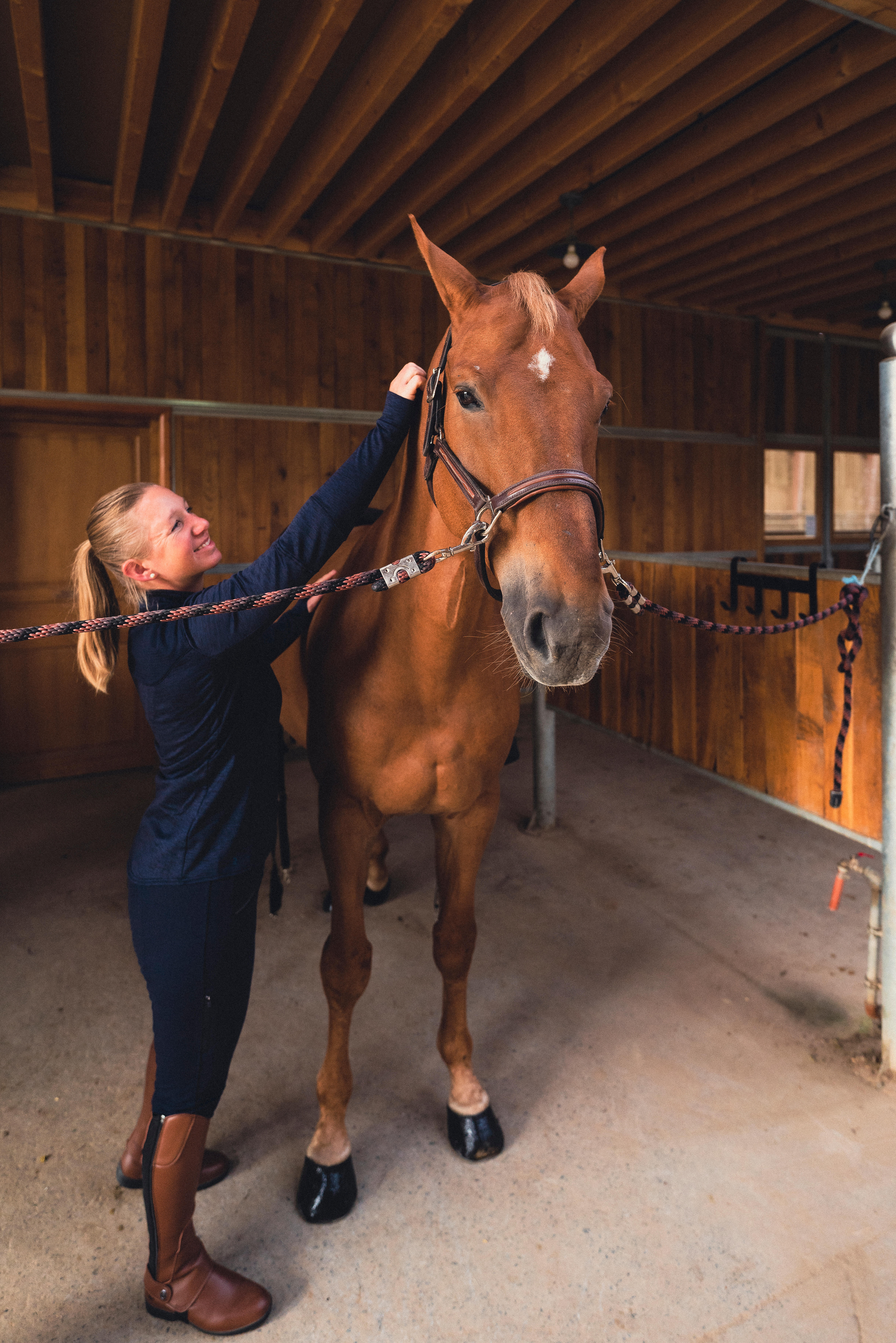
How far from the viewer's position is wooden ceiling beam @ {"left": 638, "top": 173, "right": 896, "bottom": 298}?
4230 millimetres

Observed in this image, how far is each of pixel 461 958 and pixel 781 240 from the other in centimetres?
494

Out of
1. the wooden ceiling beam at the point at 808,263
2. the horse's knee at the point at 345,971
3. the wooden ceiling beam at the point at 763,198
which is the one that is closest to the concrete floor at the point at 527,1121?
the horse's knee at the point at 345,971

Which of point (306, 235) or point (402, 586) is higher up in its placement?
point (306, 235)

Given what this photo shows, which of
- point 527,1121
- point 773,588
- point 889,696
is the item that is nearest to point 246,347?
point 773,588

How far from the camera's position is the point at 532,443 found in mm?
1061

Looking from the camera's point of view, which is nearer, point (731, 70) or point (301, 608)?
point (301, 608)

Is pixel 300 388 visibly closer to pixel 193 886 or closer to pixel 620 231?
pixel 620 231

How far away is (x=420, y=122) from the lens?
10.8 feet

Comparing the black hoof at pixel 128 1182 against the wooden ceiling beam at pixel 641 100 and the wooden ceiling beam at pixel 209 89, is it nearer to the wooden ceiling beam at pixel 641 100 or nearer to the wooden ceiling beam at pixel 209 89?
the wooden ceiling beam at pixel 209 89

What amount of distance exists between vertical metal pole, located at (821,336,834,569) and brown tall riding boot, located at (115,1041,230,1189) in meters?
6.87

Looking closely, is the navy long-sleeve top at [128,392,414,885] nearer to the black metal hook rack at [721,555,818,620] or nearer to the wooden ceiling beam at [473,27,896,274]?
the black metal hook rack at [721,555,818,620]

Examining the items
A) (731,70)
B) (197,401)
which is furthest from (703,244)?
(197,401)

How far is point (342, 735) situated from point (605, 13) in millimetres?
2785

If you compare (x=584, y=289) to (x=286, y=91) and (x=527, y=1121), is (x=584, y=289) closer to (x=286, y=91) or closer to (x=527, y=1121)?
(x=527, y=1121)
